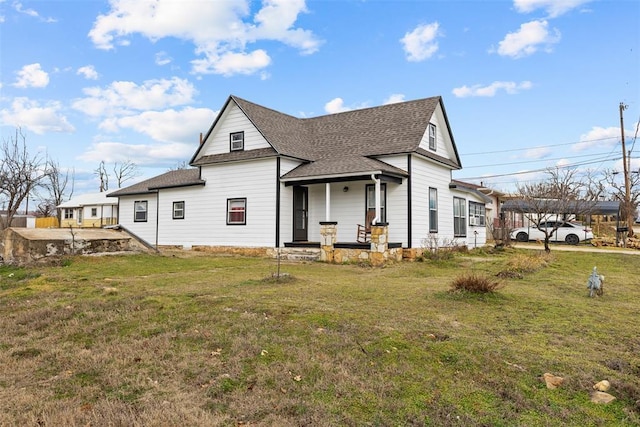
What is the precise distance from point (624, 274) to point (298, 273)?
1022 cm

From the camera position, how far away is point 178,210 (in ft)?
68.4

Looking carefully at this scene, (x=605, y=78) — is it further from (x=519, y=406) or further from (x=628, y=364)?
(x=519, y=406)

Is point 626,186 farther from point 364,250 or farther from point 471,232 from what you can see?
point 364,250

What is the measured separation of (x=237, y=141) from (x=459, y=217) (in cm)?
1120

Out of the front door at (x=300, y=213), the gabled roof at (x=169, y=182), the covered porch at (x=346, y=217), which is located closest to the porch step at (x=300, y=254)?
the covered porch at (x=346, y=217)

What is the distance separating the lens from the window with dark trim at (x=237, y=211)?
60.5 ft

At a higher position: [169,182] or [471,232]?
[169,182]

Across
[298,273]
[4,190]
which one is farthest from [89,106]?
[298,273]

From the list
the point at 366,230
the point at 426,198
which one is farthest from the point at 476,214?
the point at 366,230

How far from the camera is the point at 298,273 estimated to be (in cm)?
1205

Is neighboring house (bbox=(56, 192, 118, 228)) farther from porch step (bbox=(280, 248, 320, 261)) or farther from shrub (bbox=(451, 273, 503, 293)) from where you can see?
shrub (bbox=(451, 273, 503, 293))

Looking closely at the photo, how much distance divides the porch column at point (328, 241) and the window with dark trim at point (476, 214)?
963 centimetres

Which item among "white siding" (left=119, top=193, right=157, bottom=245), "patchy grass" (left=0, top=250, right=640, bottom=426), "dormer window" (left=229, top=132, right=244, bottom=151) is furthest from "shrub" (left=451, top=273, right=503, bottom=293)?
"white siding" (left=119, top=193, right=157, bottom=245)

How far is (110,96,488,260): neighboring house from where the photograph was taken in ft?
55.2
